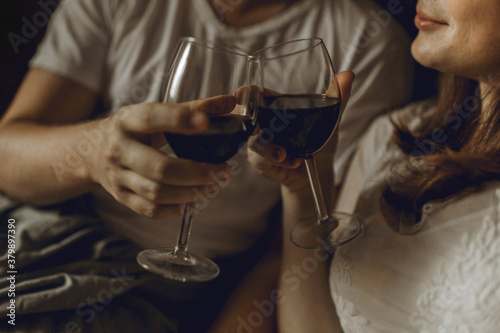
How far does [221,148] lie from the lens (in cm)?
52

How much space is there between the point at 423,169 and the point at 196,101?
1.67 ft

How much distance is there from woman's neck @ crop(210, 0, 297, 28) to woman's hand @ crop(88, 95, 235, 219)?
1.56 ft

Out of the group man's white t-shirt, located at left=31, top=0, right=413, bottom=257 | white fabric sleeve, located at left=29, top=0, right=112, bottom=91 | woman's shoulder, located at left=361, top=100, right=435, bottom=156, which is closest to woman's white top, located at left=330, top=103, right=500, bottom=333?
woman's shoulder, located at left=361, top=100, right=435, bottom=156

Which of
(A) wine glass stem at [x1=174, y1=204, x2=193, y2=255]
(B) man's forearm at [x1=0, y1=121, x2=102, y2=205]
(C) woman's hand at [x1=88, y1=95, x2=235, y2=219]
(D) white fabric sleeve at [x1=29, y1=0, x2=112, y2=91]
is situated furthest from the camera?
(D) white fabric sleeve at [x1=29, y1=0, x2=112, y2=91]

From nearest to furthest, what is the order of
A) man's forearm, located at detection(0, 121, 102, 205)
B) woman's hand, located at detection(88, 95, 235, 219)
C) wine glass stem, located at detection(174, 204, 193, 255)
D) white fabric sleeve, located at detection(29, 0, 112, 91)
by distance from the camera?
woman's hand, located at detection(88, 95, 235, 219), wine glass stem, located at detection(174, 204, 193, 255), man's forearm, located at detection(0, 121, 102, 205), white fabric sleeve, located at detection(29, 0, 112, 91)

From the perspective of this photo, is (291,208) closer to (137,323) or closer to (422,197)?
(422,197)

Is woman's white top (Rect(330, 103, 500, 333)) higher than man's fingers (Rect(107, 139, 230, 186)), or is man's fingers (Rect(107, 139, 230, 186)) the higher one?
man's fingers (Rect(107, 139, 230, 186))

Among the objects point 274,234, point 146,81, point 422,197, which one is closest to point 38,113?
point 146,81

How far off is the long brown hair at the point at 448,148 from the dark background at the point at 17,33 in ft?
0.54

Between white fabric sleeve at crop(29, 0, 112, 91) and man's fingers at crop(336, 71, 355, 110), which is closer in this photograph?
man's fingers at crop(336, 71, 355, 110)

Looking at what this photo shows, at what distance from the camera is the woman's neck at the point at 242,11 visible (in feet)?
3.13

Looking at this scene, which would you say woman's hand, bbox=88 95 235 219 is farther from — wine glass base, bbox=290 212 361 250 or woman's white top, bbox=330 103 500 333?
woman's white top, bbox=330 103 500 333

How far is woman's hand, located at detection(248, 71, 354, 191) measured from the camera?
626 millimetres

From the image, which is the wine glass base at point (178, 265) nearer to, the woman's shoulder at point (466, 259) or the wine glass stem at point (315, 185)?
the wine glass stem at point (315, 185)
